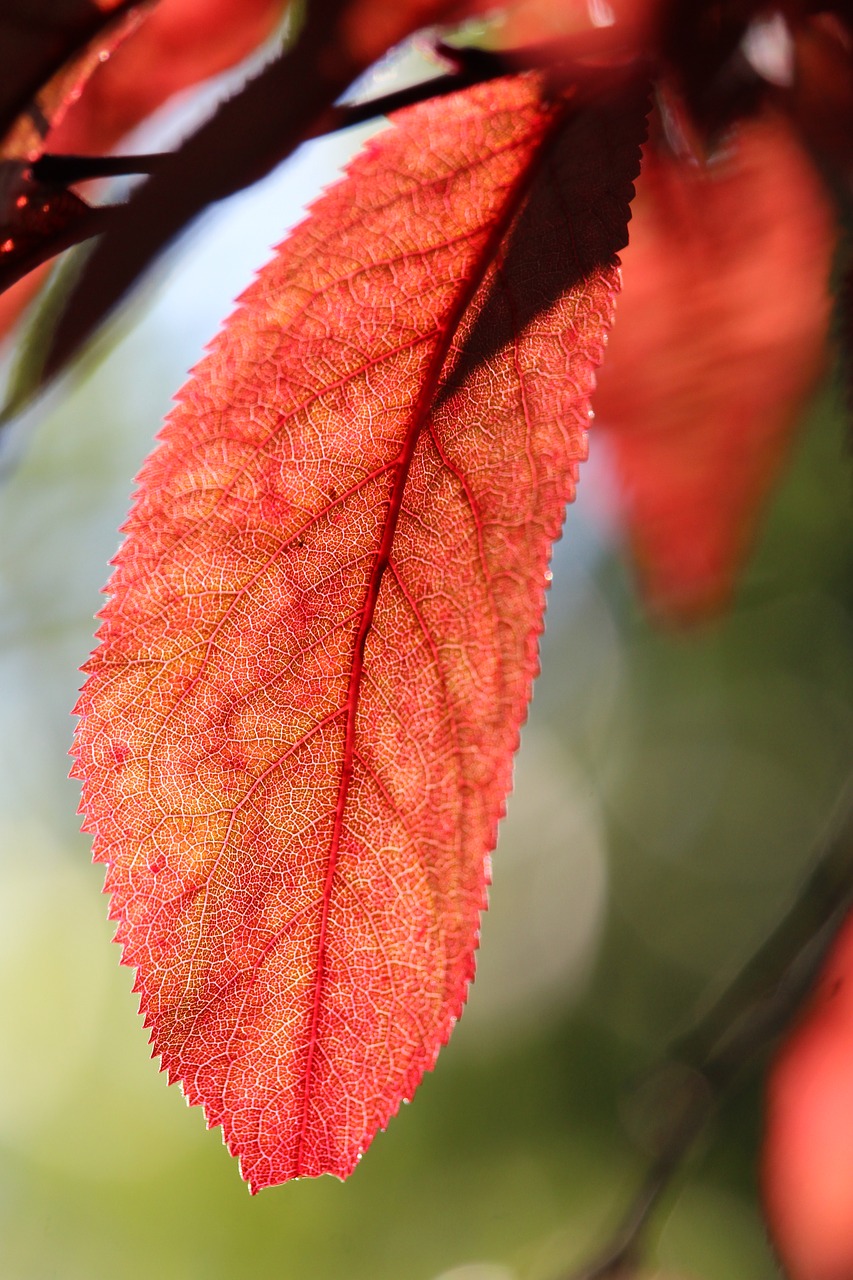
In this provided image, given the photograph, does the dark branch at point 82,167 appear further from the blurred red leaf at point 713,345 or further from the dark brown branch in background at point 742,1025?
the dark brown branch in background at point 742,1025

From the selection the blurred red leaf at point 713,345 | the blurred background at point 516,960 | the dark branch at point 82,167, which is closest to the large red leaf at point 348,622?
the dark branch at point 82,167

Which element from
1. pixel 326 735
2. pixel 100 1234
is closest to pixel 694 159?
pixel 326 735

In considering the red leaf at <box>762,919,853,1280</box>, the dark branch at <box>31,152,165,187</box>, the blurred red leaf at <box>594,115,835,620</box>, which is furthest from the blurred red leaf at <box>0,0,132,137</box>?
the red leaf at <box>762,919,853,1280</box>

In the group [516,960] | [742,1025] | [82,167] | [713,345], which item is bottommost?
[516,960]

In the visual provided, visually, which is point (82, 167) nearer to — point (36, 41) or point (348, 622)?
point (36, 41)

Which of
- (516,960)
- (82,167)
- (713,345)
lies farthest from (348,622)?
(516,960)

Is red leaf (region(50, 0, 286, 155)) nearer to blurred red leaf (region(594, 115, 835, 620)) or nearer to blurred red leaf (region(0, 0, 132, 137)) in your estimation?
blurred red leaf (region(0, 0, 132, 137))

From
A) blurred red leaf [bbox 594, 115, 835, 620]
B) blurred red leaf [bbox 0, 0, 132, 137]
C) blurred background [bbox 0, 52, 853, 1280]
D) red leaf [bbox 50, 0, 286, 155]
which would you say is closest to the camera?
blurred red leaf [bbox 0, 0, 132, 137]
